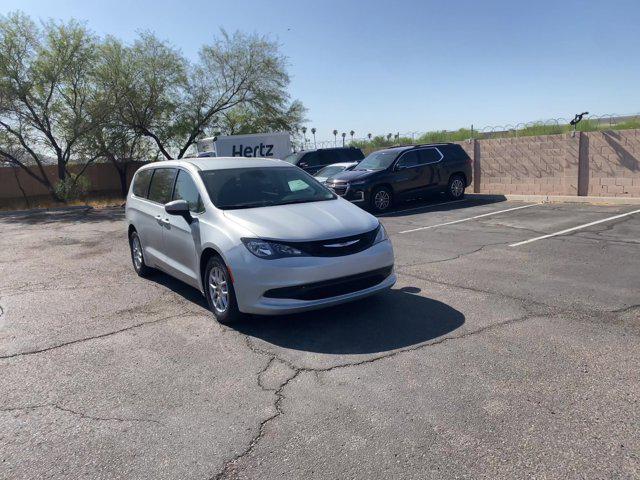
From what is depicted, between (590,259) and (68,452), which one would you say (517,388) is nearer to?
(68,452)

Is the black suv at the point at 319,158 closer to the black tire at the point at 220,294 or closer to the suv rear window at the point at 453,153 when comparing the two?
the suv rear window at the point at 453,153

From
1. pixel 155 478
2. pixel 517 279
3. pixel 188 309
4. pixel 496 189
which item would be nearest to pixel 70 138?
pixel 496 189

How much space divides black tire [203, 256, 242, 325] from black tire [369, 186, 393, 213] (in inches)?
377

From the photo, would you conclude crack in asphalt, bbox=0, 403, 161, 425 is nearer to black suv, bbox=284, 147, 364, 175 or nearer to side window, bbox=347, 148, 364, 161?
black suv, bbox=284, 147, 364, 175

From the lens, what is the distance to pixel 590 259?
7812mm

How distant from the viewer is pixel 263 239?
519 cm

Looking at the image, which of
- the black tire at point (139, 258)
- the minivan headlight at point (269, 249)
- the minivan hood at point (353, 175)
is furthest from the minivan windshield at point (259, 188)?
the minivan hood at point (353, 175)

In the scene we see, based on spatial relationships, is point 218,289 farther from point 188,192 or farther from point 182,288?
point 182,288

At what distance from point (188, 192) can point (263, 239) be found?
175 cm

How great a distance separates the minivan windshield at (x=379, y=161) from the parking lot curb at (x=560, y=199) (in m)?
3.34

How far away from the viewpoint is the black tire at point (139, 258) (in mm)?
8040

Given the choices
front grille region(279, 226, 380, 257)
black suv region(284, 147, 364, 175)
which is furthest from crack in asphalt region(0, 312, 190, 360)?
black suv region(284, 147, 364, 175)

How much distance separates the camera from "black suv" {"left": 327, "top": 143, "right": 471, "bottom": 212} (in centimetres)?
1490

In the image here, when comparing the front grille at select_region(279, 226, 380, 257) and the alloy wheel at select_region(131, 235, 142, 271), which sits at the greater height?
the front grille at select_region(279, 226, 380, 257)
